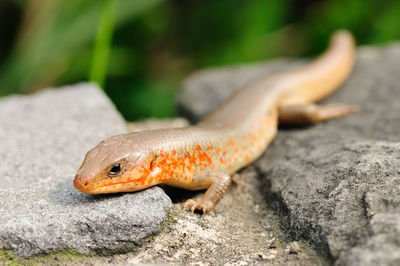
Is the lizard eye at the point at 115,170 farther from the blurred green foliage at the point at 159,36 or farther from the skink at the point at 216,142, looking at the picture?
the blurred green foliage at the point at 159,36

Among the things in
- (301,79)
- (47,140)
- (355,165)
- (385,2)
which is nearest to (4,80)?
(47,140)

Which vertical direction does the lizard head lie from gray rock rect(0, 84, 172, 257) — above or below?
above

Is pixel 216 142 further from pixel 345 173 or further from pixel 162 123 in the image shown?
pixel 162 123

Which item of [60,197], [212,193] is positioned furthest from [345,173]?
[60,197]

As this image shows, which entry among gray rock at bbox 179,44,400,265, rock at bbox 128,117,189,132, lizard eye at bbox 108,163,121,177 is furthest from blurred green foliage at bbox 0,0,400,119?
lizard eye at bbox 108,163,121,177

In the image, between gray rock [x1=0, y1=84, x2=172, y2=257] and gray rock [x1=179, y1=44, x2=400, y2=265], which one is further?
gray rock [x1=0, y1=84, x2=172, y2=257]

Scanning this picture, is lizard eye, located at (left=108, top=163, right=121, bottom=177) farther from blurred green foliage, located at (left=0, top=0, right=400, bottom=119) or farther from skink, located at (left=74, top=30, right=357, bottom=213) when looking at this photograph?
blurred green foliage, located at (left=0, top=0, right=400, bottom=119)
